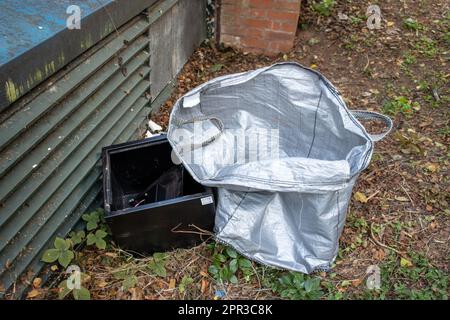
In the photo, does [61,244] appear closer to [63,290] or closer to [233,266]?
[63,290]

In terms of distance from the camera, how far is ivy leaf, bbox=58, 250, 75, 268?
74.0 inches

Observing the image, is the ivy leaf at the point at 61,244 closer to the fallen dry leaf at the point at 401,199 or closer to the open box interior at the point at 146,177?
the open box interior at the point at 146,177

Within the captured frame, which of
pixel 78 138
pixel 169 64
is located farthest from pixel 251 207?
pixel 169 64

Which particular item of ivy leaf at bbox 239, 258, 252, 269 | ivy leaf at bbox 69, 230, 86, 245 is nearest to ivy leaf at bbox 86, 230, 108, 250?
ivy leaf at bbox 69, 230, 86, 245

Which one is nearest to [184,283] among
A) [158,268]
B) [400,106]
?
[158,268]

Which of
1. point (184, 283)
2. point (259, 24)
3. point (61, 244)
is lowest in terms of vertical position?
point (184, 283)

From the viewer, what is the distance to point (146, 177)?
95.6 inches

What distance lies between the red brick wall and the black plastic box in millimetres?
1848

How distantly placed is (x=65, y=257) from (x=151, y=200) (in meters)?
0.55

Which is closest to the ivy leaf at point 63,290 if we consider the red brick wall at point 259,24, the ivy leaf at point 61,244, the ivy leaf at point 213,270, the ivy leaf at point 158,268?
the ivy leaf at point 61,244

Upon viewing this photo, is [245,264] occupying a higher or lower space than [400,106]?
lower

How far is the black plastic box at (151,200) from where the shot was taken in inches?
76.2

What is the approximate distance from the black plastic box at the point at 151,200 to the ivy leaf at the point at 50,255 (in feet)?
0.85

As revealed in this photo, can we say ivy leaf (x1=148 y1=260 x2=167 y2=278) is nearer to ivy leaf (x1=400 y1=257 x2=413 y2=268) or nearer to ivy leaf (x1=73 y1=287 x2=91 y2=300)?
ivy leaf (x1=73 y1=287 x2=91 y2=300)
